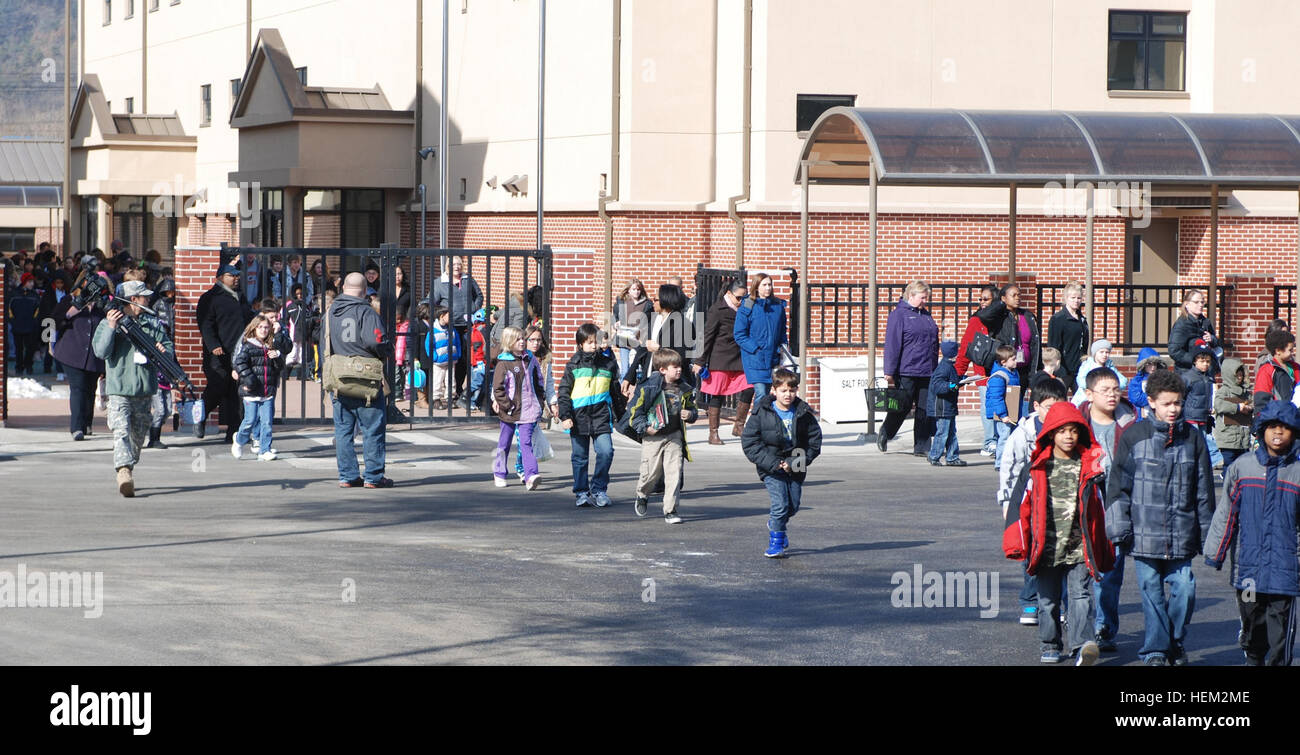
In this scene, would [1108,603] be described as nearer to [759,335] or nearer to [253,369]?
[759,335]

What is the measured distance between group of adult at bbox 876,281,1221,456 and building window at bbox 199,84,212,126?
105 ft

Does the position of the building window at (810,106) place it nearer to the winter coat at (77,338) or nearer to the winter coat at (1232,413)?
the winter coat at (77,338)

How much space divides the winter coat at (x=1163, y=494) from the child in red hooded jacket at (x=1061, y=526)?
126mm

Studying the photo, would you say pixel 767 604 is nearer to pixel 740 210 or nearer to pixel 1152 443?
pixel 1152 443

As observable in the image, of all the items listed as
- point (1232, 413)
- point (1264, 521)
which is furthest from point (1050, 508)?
point (1232, 413)

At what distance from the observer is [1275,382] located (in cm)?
1389

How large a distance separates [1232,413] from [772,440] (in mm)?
4448

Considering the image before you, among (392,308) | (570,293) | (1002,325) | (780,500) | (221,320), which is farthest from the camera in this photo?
(570,293)

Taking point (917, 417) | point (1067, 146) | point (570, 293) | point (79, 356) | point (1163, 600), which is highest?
point (1067, 146)

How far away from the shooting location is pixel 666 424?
42.1 ft

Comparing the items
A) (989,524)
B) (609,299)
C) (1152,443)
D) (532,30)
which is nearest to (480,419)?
(989,524)

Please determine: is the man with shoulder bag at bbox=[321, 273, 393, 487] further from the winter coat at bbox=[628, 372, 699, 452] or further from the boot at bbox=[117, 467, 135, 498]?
the winter coat at bbox=[628, 372, 699, 452]

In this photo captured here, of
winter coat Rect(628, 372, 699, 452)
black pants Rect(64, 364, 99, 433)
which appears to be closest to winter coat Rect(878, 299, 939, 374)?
winter coat Rect(628, 372, 699, 452)

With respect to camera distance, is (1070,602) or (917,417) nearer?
(1070,602)
